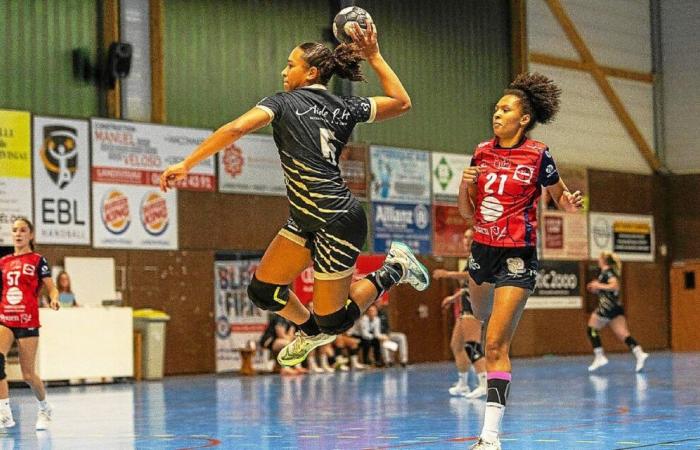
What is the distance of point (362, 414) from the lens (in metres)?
14.5

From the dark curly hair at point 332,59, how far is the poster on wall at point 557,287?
27.0m

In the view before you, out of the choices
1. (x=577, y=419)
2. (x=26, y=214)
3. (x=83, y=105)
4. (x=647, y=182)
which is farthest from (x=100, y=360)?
(x=647, y=182)

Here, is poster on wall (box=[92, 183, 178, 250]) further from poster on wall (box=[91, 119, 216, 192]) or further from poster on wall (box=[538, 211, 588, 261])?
poster on wall (box=[538, 211, 588, 261])

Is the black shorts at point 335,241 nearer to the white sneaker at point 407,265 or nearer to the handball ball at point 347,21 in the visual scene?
the handball ball at point 347,21

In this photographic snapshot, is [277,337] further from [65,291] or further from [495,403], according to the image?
[495,403]

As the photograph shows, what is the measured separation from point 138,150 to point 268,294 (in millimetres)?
18553

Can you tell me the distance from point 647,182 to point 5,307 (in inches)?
1181

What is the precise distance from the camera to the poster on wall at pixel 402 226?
106 feet

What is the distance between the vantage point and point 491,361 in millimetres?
9312

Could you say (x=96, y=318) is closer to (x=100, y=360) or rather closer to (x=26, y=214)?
(x=100, y=360)

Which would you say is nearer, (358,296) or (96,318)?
(358,296)

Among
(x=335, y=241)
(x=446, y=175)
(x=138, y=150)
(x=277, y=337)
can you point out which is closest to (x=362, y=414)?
(x=335, y=241)

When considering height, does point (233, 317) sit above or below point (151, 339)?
above

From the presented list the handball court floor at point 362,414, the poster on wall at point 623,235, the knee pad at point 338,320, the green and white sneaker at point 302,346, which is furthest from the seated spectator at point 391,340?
the knee pad at point 338,320
